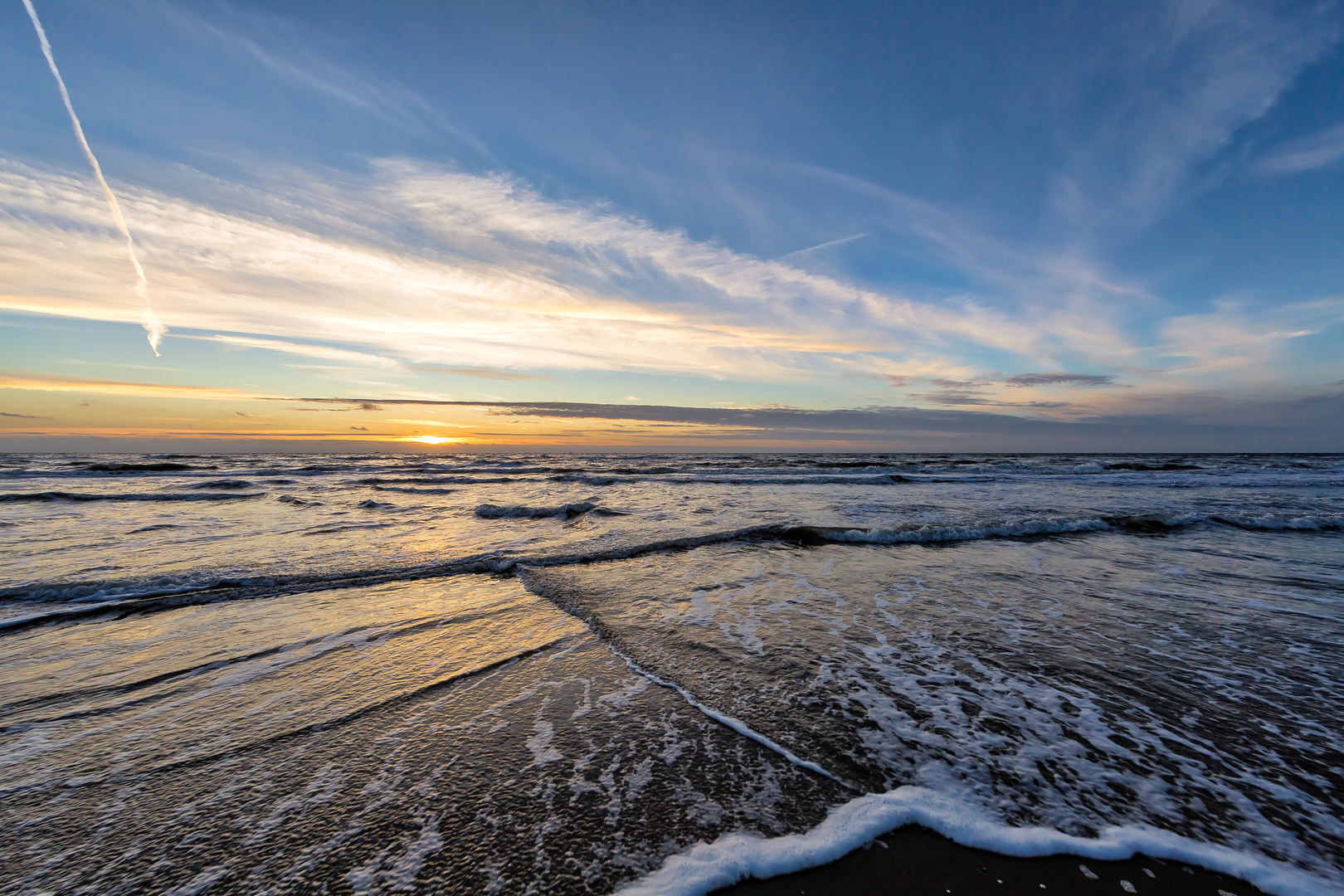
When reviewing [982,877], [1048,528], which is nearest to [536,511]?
[1048,528]

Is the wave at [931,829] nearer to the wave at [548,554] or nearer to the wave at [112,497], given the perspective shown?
the wave at [548,554]

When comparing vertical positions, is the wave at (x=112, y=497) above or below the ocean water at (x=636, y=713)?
below

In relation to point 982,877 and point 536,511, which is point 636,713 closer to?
A: point 982,877

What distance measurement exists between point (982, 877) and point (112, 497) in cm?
2572

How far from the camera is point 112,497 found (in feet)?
58.2

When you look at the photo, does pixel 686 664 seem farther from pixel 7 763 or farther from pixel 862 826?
pixel 7 763

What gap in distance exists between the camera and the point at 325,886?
89.7 inches

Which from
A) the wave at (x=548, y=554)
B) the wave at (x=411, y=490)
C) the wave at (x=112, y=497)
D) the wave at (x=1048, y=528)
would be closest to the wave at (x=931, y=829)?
the wave at (x=548, y=554)

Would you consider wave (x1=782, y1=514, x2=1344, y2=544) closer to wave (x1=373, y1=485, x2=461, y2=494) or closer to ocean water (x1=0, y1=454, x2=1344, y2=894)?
ocean water (x1=0, y1=454, x2=1344, y2=894)

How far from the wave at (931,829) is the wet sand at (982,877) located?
4cm

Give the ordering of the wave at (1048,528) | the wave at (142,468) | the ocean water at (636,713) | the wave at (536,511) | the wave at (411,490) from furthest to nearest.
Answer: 1. the wave at (142,468)
2. the wave at (411,490)
3. the wave at (536,511)
4. the wave at (1048,528)
5. the ocean water at (636,713)

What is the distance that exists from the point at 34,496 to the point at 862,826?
88.8ft

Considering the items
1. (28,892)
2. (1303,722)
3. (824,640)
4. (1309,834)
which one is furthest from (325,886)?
(1303,722)

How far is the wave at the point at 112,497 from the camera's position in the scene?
56.5 feet
